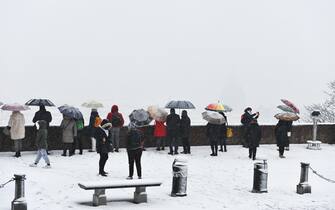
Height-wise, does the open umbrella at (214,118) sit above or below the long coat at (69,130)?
above

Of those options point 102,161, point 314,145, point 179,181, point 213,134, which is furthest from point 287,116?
point 179,181

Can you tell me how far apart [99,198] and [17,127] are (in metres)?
Answer: 7.14

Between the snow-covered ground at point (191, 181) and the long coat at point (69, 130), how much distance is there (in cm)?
64

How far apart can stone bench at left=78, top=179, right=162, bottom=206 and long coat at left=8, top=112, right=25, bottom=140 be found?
695cm

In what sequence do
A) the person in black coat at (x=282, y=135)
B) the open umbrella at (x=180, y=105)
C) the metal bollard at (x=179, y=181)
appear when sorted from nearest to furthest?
the metal bollard at (x=179, y=181), the person in black coat at (x=282, y=135), the open umbrella at (x=180, y=105)

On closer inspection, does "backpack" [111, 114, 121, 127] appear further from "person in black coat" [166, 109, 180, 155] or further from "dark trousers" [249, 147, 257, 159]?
"dark trousers" [249, 147, 257, 159]

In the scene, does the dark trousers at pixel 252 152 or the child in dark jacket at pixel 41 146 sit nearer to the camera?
the child in dark jacket at pixel 41 146

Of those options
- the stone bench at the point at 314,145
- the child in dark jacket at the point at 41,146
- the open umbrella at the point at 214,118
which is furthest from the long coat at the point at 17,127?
the stone bench at the point at 314,145

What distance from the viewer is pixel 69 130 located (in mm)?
18000

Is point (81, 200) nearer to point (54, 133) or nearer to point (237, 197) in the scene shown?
point (237, 197)

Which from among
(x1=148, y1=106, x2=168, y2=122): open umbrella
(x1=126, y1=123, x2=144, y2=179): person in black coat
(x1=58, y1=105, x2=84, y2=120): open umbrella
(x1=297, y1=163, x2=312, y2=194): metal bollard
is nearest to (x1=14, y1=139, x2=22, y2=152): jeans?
(x1=58, y1=105, x2=84, y2=120): open umbrella

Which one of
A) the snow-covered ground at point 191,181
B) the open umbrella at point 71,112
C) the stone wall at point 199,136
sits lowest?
the snow-covered ground at point 191,181

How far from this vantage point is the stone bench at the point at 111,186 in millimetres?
10898

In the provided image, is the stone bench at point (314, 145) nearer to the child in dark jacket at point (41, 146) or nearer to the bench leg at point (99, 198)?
the child in dark jacket at point (41, 146)
